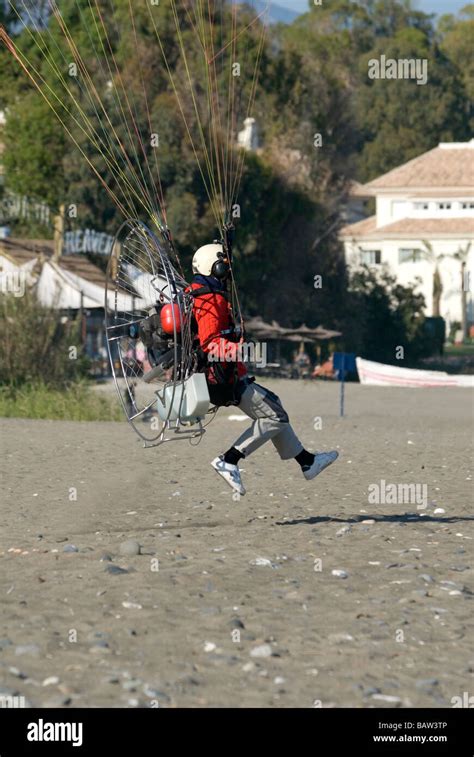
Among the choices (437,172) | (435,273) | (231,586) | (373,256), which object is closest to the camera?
(231,586)

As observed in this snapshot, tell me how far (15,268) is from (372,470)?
26.2 meters

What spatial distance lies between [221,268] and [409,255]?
73.5 metres

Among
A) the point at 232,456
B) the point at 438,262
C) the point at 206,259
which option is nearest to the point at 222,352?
the point at 206,259

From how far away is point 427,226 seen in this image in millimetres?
83812

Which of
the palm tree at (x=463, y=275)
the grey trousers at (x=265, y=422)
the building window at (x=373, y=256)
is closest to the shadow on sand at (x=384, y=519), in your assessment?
the grey trousers at (x=265, y=422)

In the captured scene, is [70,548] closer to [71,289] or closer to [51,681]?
[51,681]

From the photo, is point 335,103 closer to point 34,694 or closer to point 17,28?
point 17,28

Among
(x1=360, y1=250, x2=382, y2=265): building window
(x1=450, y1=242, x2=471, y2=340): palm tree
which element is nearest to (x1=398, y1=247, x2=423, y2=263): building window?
(x1=360, y1=250, x2=382, y2=265): building window

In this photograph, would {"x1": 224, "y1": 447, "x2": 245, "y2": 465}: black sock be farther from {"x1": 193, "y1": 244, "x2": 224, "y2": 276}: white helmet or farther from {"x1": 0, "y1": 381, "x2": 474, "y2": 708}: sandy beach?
{"x1": 193, "y1": 244, "x2": 224, "y2": 276}: white helmet

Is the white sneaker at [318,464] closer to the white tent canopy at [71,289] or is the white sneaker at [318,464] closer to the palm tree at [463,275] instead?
the white tent canopy at [71,289]

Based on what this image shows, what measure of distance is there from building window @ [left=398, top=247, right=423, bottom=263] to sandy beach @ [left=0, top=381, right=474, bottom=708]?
66.5 m

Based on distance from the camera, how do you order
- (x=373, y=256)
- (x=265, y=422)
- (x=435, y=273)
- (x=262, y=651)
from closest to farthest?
(x=262, y=651)
(x=265, y=422)
(x=435, y=273)
(x=373, y=256)

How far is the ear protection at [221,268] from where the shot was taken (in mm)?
11070

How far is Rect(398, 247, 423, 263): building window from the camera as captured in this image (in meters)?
83.2
